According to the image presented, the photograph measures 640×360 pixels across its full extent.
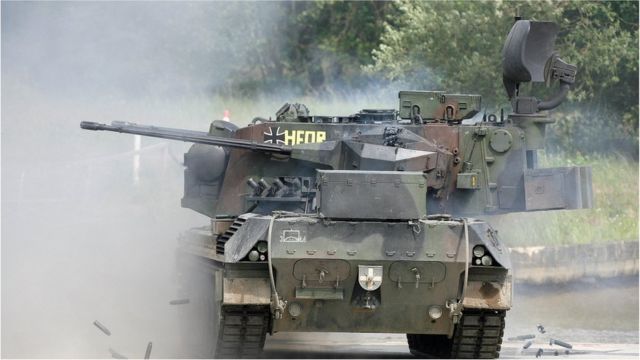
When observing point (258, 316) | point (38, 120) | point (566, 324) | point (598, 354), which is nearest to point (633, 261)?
point (566, 324)

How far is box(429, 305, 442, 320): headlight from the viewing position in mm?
13703

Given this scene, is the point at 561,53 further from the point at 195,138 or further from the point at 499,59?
the point at 195,138

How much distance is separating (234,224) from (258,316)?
3.14 feet

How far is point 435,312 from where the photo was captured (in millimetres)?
13719

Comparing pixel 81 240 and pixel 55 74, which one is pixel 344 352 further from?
pixel 55 74

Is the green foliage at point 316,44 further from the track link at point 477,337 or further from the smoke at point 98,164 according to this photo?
the track link at point 477,337

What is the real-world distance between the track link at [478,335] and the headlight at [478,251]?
27.1 inches

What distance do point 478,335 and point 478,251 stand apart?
1.03 metres

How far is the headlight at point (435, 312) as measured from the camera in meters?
13.7

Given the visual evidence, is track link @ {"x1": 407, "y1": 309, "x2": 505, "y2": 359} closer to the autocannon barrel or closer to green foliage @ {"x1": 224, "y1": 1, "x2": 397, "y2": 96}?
the autocannon barrel

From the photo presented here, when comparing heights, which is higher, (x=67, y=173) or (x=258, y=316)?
(x=67, y=173)

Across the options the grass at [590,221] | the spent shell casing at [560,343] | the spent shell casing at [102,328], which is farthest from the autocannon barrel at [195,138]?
the grass at [590,221]

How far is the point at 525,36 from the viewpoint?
1639 cm

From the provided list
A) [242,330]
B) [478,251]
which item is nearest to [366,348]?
[242,330]
